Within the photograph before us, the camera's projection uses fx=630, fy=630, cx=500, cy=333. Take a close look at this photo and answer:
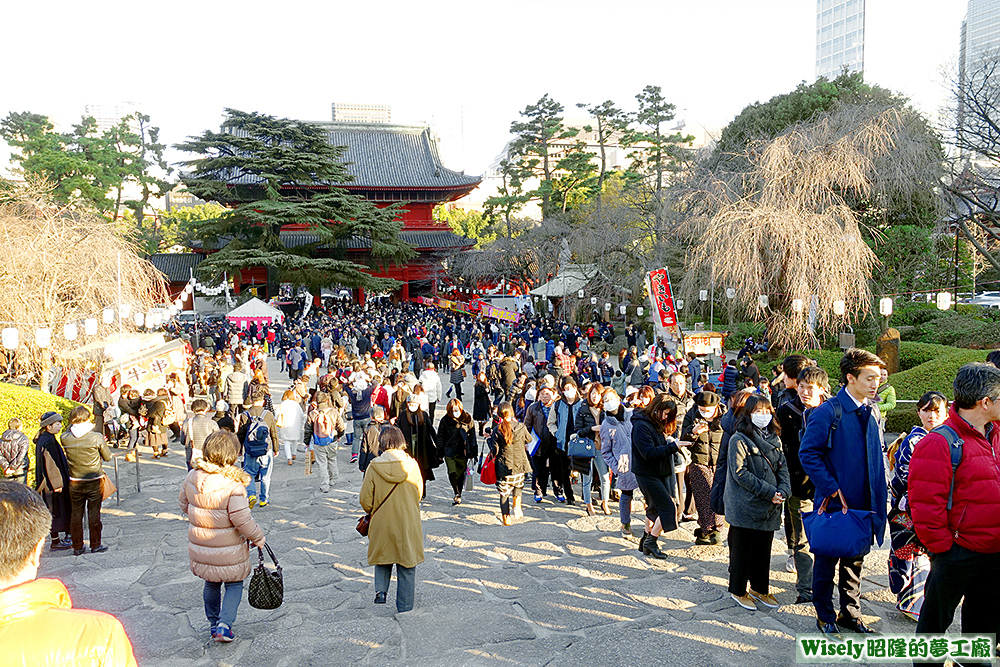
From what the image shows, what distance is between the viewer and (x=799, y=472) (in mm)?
4723

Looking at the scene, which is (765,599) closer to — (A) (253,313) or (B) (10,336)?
(B) (10,336)

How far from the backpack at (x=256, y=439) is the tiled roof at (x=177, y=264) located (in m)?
34.7

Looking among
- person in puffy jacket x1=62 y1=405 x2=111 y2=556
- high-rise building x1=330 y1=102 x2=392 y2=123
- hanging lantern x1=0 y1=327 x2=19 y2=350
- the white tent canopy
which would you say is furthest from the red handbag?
high-rise building x1=330 y1=102 x2=392 y2=123

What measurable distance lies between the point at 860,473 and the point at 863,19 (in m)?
81.2

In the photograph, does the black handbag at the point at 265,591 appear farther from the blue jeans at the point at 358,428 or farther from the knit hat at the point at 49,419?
the blue jeans at the point at 358,428

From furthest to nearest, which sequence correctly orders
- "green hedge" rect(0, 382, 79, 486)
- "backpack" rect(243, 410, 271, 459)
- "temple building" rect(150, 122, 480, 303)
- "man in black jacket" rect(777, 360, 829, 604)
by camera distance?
"temple building" rect(150, 122, 480, 303) → "green hedge" rect(0, 382, 79, 486) → "backpack" rect(243, 410, 271, 459) → "man in black jacket" rect(777, 360, 829, 604)

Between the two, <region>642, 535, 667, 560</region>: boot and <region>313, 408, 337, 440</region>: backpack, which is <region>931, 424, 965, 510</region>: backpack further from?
<region>313, 408, 337, 440</region>: backpack

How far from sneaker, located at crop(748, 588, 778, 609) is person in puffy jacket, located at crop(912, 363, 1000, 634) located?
4.61ft

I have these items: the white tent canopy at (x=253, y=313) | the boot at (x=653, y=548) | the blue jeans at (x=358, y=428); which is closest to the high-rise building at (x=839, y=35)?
the white tent canopy at (x=253, y=313)

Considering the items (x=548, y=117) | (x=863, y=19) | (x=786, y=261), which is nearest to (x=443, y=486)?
(x=786, y=261)

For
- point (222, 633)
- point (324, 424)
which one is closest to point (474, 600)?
point (222, 633)

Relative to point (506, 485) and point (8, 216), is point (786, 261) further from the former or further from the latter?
point (8, 216)

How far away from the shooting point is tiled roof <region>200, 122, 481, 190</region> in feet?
143

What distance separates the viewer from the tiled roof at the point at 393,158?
143ft
